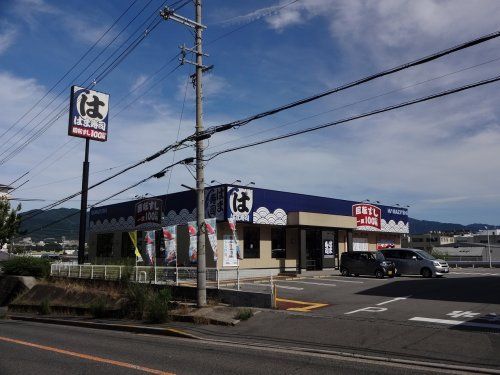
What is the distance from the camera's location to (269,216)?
2820cm

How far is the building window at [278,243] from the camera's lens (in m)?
29.3

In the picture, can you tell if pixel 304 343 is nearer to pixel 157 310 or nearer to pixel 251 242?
pixel 157 310

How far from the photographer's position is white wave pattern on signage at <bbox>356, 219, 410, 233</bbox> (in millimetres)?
35581

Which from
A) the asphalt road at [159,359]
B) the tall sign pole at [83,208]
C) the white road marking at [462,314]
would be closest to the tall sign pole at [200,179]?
the asphalt road at [159,359]

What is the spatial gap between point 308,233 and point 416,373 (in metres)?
22.5

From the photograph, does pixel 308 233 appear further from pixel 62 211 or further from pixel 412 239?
pixel 62 211

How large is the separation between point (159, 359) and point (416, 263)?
21.4 m

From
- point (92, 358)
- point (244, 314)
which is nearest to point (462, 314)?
point (244, 314)

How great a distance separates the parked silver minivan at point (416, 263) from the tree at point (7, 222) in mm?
31107

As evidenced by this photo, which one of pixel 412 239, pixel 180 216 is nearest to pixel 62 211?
pixel 412 239

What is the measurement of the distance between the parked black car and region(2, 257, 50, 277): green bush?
19351 mm

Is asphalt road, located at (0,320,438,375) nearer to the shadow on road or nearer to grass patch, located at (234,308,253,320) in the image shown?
grass patch, located at (234,308,253,320)

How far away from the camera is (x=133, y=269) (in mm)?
23062

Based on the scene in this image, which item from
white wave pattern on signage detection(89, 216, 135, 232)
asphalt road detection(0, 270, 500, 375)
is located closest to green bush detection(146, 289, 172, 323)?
asphalt road detection(0, 270, 500, 375)
